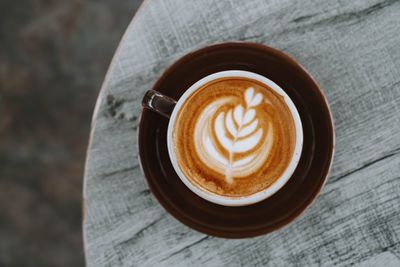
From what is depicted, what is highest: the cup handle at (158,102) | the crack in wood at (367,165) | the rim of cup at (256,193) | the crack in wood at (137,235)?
the cup handle at (158,102)

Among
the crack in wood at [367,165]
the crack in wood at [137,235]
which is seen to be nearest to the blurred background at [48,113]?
the crack in wood at [137,235]

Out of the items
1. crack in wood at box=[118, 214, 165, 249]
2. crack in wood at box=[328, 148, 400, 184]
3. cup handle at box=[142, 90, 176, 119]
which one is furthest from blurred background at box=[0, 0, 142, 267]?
crack in wood at box=[328, 148, 400, 184]

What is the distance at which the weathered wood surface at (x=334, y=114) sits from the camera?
1.12 m

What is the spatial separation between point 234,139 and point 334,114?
26 centimetres

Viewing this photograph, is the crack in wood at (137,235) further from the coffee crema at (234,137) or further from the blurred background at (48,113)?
the blurred background at (48,113)

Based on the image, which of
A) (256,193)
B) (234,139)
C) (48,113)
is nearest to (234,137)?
(234,139)

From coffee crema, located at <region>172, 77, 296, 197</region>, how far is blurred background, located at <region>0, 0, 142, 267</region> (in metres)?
0.88

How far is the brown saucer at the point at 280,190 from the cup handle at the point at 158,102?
0.06 metres

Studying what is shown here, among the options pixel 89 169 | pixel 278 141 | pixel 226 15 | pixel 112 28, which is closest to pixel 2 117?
pixel 112 28

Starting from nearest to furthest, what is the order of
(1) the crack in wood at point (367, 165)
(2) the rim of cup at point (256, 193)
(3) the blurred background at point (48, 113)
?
(2) the rim of cup at point (256, 193), (1) the crack in wood at point (367, 165), (3) the blurred background at point (48, 113)

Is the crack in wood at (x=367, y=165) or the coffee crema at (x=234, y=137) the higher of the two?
the coffee crema at (x=234, y=137)

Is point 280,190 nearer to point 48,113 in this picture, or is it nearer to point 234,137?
point 234,137

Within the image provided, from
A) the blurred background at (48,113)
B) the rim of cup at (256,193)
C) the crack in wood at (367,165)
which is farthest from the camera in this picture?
the blurred background at (48,113)

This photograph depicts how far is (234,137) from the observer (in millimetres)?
1005
